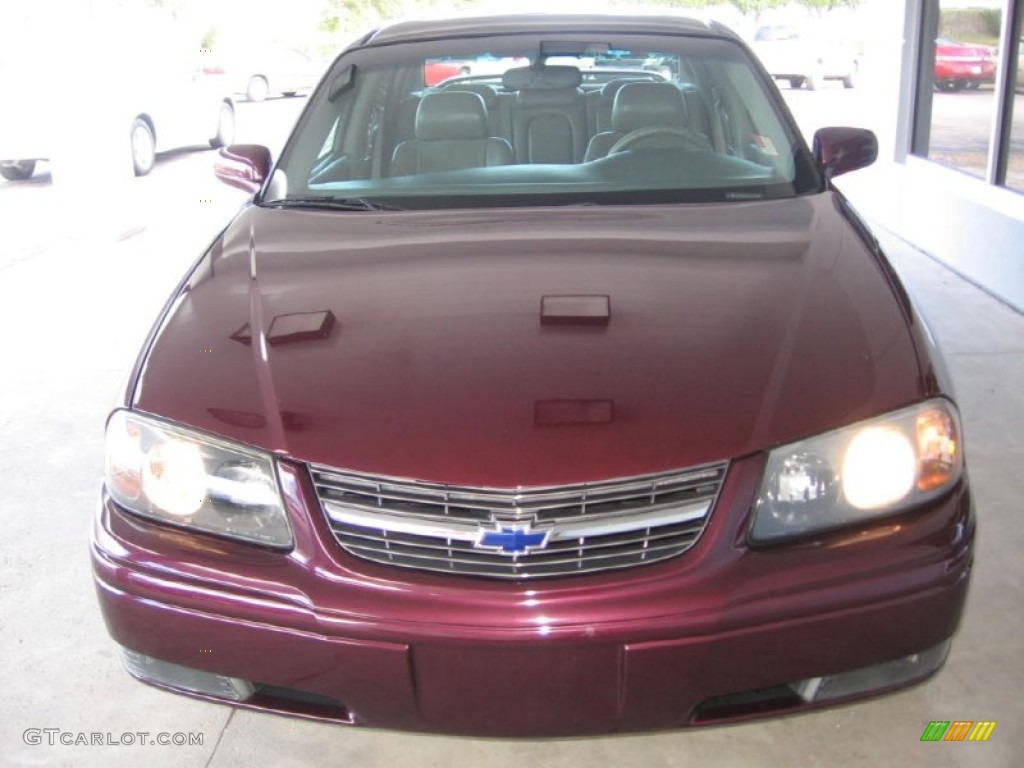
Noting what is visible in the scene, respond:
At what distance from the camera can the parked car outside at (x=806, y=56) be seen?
22062 mm

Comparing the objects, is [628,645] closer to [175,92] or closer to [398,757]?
[398,757]

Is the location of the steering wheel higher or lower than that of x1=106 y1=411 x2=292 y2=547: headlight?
higher

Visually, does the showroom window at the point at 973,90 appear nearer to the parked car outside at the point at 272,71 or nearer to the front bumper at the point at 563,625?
the front bumper at the point at 563,625

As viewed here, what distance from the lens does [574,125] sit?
3.43 meters

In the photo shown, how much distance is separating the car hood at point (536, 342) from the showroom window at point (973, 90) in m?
3.94

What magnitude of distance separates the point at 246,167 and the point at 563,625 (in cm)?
216

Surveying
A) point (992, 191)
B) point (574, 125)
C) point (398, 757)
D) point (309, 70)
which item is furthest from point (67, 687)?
point (309, 70)

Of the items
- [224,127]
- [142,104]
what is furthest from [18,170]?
[224,127]

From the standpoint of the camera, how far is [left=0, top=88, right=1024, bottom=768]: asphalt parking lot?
7.65 ft

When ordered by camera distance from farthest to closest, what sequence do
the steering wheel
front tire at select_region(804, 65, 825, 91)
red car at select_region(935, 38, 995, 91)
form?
front tire at select_region(804, 65, 825, 91) → red car at select_region(935, 38, 995, 91) → the steering wheel

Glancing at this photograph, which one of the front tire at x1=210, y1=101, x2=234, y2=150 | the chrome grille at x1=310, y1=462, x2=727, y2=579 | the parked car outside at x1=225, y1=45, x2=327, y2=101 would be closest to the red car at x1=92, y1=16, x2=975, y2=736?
the chrome grille at x1=310, y1=462, x2=727, y2=579

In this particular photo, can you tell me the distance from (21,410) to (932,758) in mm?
3733

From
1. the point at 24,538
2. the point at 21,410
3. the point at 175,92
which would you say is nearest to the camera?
the point at 24,538

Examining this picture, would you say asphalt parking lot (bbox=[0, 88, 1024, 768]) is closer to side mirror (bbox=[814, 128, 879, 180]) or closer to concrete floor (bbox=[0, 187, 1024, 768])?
concrete floor (bbox=[0, 187, 1024, 768])
